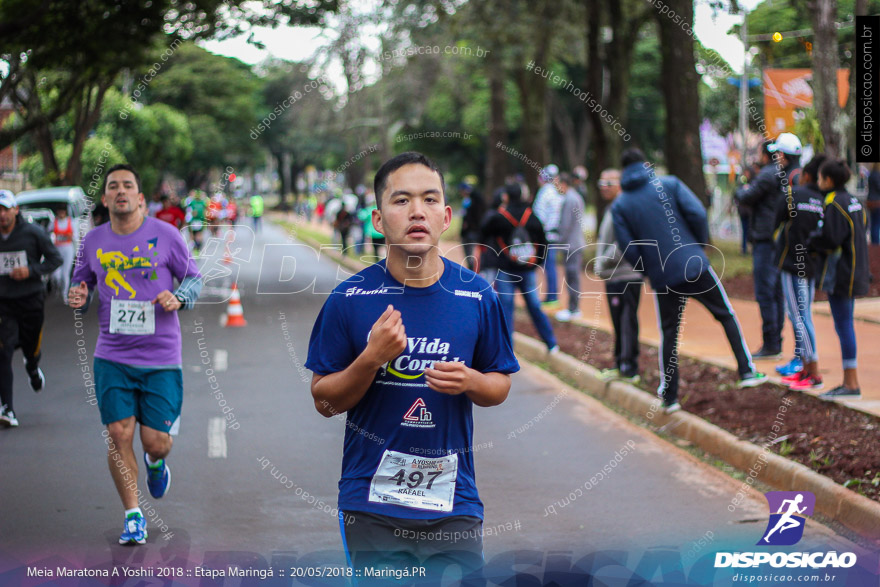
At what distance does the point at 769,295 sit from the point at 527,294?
2.51 meters

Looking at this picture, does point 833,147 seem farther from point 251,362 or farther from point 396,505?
point 396,505

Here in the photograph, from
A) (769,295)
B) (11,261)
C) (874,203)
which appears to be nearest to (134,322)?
(11,261)

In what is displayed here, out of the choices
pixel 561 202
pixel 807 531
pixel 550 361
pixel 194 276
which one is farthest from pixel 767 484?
pixel 561 202

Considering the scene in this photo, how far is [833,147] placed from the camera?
1515cm

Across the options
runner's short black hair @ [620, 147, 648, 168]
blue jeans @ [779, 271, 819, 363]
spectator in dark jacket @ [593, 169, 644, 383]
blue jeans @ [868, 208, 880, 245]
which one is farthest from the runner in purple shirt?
blue jeans @ [868, 208, 880, 245]

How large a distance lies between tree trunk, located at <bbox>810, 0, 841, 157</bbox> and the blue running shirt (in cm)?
1299

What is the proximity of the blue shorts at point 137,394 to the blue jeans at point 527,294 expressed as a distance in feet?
19.8

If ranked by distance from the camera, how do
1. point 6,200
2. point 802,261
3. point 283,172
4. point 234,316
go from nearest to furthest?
point 6,200, point 802,261, point 234,316, point 283,172

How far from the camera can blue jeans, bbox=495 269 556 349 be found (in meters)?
11.4

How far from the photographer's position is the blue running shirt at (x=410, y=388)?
3.15m

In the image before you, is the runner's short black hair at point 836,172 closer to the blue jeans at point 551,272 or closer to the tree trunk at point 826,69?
the blue jeans at point 551,272

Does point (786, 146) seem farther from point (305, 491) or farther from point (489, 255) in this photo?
point (305, 491)

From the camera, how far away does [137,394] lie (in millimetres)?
5711

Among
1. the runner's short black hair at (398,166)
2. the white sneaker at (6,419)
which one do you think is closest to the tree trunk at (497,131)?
the white sneaker at (6,419)
